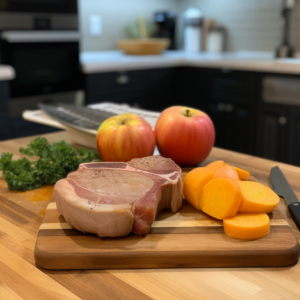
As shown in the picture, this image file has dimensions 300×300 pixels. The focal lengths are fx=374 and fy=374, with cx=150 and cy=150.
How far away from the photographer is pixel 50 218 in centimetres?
70

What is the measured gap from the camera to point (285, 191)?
845 mm

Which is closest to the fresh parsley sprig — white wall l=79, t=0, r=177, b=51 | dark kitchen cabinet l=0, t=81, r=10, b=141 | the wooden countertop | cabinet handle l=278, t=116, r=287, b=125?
the wooden countertop

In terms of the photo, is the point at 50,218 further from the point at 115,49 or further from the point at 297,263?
the point at 115,49

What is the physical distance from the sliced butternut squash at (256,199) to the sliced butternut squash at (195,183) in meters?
0.07

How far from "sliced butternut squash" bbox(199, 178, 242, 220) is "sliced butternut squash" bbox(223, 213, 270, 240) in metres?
0.02

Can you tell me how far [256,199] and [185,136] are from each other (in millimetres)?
323

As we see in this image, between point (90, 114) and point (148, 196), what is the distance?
590mm

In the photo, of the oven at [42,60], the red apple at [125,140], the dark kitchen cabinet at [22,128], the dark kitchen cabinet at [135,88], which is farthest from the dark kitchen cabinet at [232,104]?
the red apple at [125,140]

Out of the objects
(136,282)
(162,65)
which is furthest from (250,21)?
A: (136,282)

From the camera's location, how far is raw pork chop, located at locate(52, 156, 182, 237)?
0.62 metres

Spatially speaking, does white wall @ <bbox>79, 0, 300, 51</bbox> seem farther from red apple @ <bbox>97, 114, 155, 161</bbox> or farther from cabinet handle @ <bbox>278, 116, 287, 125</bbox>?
red apple @ <bbox>97, 114, 155, 161</bbox>

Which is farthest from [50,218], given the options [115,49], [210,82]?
[115,49]

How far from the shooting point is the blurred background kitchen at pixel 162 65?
251 cm

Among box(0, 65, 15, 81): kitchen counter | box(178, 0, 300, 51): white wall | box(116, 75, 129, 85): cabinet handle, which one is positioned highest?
box(178, 0, 300, 51): white wall
